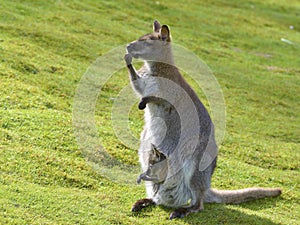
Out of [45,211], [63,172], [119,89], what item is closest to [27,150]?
[63,172]

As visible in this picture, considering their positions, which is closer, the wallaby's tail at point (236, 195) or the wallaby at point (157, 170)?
the wallaby at point (157, 170)

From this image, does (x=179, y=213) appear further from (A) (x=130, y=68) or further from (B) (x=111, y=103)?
(B) (x=111, y=103)

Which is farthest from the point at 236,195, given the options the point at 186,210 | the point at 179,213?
the point at 179,213

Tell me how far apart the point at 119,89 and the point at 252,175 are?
5.57m

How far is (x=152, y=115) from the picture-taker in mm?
8141

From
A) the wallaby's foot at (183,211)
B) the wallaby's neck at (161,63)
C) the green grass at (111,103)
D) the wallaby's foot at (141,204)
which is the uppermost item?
the wallaby's neck at (161,63)

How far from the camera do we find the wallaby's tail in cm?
862

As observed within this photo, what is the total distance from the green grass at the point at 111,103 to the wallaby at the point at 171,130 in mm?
310

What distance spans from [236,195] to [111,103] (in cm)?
610

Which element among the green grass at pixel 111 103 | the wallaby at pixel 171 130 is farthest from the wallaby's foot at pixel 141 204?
the green grass at pixel 111 103

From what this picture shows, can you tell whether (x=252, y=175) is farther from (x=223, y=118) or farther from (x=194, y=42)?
(x=194, y=42)

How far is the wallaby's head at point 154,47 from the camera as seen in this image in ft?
26.9

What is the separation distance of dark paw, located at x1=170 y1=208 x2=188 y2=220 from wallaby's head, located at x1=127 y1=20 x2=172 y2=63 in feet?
7.76

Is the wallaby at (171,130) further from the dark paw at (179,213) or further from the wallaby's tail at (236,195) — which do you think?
the wallaby's tail at (236,195)
